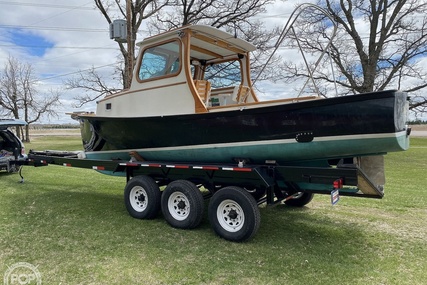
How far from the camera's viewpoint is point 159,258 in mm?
3918

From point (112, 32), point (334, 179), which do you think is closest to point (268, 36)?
point (112, 32)

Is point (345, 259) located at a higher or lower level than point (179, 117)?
lower

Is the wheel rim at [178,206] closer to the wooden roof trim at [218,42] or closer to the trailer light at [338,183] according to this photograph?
the trailer light at [338,183]

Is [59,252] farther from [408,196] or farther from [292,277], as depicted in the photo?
[408,196]

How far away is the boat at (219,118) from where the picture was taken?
12.3ft

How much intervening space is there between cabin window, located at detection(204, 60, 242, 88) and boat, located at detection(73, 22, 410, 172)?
0.06 ft

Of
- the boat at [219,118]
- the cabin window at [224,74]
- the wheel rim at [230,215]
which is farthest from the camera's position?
the cabin window at [224,74]

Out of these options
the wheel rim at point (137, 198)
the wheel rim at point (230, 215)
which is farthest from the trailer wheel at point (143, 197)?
the wheel rim at point (230, 215)

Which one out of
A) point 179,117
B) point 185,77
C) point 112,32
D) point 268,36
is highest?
point 268,36

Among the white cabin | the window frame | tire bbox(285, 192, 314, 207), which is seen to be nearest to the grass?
tire bbox(285, 192, 314, 207)

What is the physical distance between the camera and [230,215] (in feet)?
14.7

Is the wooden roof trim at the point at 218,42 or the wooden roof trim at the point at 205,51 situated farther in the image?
the wooden roof trim at the point at 205,51

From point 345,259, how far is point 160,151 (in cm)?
309

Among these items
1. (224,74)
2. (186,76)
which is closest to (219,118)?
(186,76)
